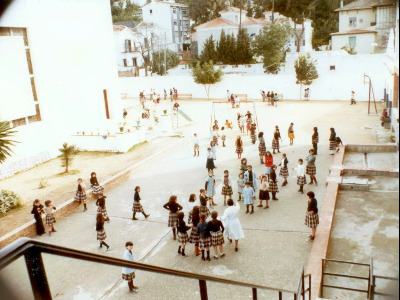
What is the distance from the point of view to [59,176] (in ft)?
49.0

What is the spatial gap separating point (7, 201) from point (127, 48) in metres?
44.9

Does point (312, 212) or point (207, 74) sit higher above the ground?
point (207, 74)

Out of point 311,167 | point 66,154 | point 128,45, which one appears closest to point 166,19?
point 128,45

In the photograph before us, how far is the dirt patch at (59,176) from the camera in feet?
38.0

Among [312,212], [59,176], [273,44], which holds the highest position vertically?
[273,44]

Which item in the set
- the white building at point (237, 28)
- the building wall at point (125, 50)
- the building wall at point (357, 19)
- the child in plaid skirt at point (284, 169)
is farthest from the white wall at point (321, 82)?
the child in plaid skirt at point (284, 169)

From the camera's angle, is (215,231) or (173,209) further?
(173,209)

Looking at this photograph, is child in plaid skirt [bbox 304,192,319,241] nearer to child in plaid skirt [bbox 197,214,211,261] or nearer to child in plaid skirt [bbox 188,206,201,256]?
child in plaid skirt [bbox 197,214,211,261]

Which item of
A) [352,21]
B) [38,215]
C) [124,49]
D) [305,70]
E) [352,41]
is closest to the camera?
[38,215]

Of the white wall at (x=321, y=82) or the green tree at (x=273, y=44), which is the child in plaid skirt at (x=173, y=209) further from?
the green tree at (x=273, y=44)

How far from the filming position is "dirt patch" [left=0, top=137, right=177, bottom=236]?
1157 centimetres

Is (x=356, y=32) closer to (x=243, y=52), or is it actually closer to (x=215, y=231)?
(x=243, y=52)

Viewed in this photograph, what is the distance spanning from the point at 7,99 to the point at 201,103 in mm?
20285

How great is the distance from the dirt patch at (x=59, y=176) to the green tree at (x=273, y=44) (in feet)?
72.9
